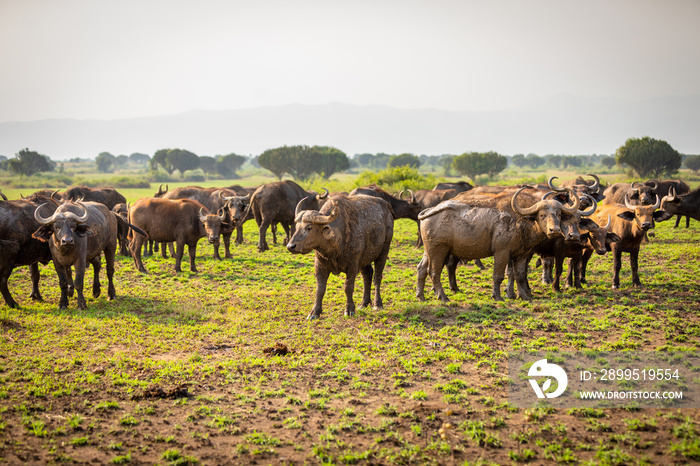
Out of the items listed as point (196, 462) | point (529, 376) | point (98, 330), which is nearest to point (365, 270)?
point (529, 376)

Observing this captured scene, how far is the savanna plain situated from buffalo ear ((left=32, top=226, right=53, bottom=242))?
1.54m

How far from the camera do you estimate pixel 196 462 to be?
16.6ft

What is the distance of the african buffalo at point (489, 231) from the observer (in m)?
10.8

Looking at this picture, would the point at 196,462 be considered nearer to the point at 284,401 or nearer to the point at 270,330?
the point at 284,401

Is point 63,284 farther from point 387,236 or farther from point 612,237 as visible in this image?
point 612,237

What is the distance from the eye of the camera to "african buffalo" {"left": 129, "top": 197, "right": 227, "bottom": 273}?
15.2 metres

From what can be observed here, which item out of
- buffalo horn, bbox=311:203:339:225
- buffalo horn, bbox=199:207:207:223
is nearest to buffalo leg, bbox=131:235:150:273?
buffalo horn, bbox=199:207:207:223

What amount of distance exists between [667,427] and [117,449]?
5.95 meters

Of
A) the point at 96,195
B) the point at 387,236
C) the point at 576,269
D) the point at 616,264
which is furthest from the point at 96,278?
the point at 96,195

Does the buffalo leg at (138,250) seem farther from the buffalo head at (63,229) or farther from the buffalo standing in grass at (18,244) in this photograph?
the buffalo head at (63,229)

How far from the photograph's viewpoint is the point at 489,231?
428 inches

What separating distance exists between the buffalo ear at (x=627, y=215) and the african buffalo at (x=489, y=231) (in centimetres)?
213

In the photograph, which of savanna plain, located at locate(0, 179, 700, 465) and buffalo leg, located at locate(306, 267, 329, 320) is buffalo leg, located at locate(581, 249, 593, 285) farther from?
buffalo leg, located at locate(306, 267, 329, 320)

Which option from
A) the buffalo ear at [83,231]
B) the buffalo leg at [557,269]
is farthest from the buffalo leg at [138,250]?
the buffalo leg at [557,269]
